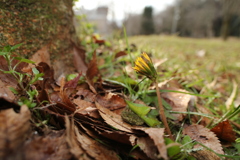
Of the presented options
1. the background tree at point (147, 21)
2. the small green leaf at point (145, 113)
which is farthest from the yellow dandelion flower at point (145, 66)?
the background tree at point (147, 21)

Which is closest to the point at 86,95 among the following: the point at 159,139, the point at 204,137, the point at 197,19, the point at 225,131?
the point at 159,139

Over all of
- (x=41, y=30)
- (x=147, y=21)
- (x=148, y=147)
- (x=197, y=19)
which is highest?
(x=41, y=30)

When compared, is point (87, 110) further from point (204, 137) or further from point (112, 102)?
point (204, 137)

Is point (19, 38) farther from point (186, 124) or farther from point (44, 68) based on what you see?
point (186, 124)

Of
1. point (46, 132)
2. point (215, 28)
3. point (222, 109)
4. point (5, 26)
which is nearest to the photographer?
point (46, 132)

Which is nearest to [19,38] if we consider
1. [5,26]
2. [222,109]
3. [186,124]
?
[5,26]

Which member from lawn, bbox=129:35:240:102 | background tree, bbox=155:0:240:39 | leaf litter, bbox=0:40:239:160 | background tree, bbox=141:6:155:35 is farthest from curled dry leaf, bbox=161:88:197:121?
background tree, bbox=155:0:240:39

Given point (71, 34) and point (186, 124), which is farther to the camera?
point (71, 34)
